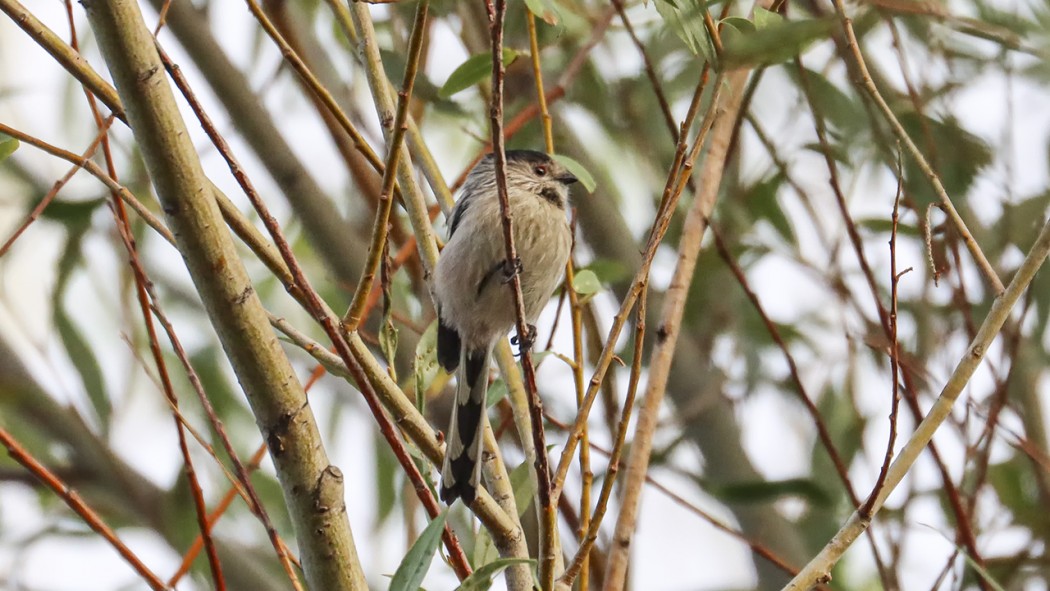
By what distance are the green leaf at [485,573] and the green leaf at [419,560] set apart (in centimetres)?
7

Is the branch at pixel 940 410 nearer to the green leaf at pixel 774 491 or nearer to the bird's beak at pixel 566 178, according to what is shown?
the green leaf at pixel 774 491

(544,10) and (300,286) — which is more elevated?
(544,10)

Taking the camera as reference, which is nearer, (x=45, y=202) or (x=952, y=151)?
(x=45, y=202)

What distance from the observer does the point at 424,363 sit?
Answer: 2.25m

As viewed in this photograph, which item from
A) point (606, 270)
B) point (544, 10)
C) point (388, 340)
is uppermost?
point (544, 10)

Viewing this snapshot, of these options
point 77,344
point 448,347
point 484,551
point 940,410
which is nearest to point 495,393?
point 484,551

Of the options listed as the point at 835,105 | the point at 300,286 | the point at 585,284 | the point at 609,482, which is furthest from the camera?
the point at 835,105

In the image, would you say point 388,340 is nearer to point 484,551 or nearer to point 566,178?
point 484,551

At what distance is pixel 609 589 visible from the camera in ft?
6.49

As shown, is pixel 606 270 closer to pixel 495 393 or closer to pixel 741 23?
pixel 495 393

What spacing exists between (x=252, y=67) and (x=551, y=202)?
1709 mm

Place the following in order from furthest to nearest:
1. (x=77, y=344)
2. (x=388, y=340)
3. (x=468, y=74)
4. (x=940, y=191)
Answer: (x=77, y=344), (x=468, y=74), (x=388, y=340), (x=940, y=191)

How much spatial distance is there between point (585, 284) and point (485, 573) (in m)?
0.75

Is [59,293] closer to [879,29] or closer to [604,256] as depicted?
[604,256]
